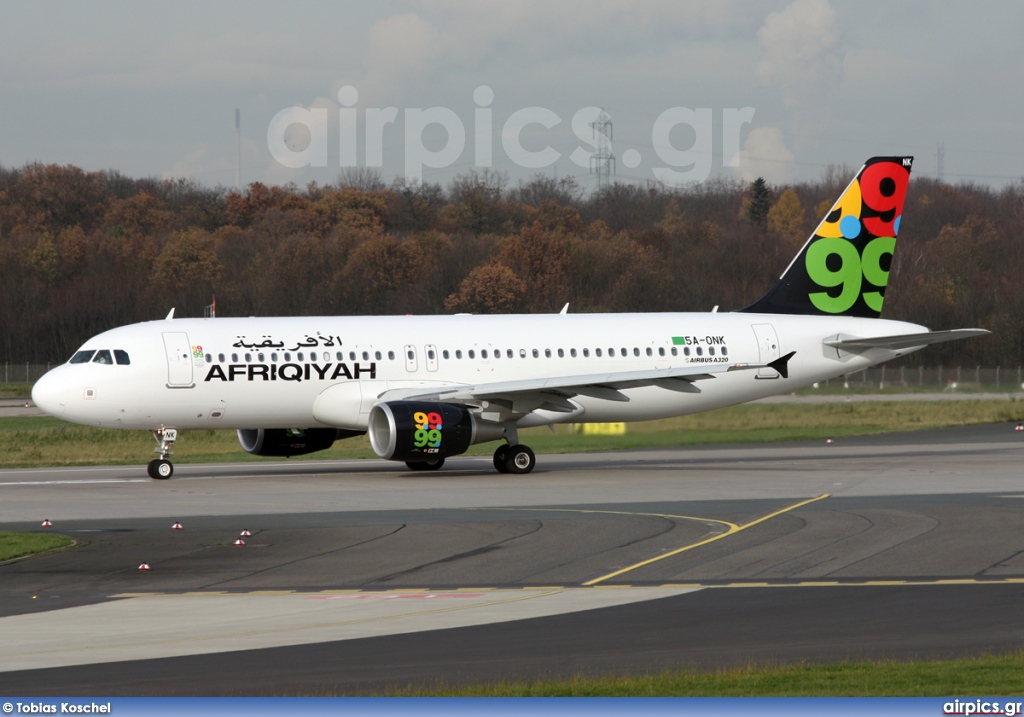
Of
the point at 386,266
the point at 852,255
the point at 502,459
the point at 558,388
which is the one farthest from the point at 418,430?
the point at 386,266

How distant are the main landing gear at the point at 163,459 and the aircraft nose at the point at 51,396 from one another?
7.61 ft

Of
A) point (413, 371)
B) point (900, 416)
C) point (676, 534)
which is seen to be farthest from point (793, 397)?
point (676, 534)

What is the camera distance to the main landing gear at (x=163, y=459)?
31000mm

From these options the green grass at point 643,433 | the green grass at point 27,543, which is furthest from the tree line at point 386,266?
the green grass at point 27,543

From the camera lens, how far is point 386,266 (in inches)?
3406

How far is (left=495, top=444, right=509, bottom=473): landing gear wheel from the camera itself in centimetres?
3197

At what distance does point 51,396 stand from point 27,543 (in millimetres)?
10305

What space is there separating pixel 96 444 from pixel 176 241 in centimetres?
4746

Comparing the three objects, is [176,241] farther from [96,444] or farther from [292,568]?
[292,568]

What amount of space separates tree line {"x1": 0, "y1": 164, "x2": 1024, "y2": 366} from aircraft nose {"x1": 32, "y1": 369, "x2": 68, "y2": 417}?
50.4m

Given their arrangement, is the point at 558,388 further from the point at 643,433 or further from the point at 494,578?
the point at 494,578

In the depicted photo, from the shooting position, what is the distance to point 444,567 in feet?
58.1

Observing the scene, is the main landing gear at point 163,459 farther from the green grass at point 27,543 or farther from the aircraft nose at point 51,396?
the green grass at point 27,543

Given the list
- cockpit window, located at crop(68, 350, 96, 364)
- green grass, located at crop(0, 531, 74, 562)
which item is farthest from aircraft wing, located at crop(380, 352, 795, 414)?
green grass, located at crop(0, 531, 74, 562)
